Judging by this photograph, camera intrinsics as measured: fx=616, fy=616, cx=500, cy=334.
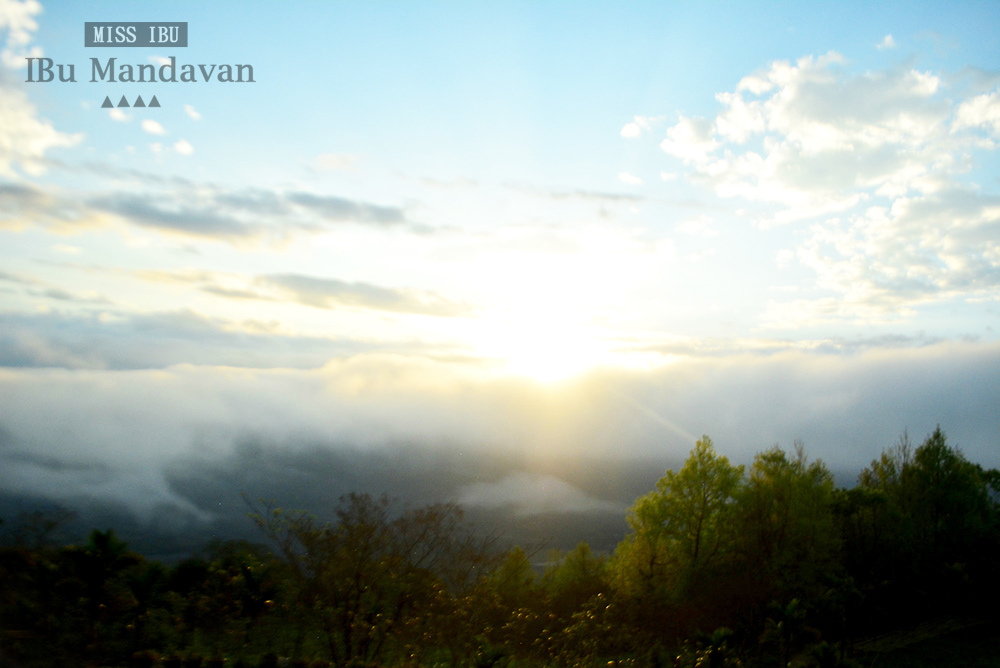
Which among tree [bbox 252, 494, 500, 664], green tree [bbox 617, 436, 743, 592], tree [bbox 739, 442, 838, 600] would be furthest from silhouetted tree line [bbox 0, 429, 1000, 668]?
green tree [bbox 617, 436, 743, 592]

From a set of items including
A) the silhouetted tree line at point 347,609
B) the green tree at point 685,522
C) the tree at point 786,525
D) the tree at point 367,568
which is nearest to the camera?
the silhouetted tree line at point 347,609

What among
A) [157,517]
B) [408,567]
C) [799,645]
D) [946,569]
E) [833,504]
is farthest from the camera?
[157,517]

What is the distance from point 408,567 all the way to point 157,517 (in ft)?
324

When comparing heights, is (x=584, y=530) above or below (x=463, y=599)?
below

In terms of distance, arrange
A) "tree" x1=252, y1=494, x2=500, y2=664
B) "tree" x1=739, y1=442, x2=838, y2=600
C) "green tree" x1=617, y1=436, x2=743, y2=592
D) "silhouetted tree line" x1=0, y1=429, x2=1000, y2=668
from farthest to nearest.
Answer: "green tree" x1=617, y1=436, x2=743, y2=592
"tree" x1=739, y1=442, x2=838, y2=600
"tree" x1=252, y1=494, x2=500, y2=664
"silhouetted tree line" x1=0, y1=429, x2=1000, y2=668

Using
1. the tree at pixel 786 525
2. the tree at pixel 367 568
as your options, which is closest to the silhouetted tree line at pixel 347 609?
the tree at pixel 367 568

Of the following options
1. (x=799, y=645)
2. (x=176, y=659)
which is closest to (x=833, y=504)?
(x=799, y=645)

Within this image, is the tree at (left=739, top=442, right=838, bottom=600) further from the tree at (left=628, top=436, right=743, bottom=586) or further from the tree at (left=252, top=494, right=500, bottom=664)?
the tree at (left=252, top=494, right=500, bottom=664)

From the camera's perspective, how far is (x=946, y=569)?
1179 inches

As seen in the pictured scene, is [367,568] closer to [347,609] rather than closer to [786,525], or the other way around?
[347,609]

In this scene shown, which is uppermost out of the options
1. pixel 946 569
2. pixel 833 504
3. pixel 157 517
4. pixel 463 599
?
pixel 463 599

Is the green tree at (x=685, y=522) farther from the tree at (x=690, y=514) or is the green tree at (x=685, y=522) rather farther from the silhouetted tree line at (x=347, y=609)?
the silhouetted tree line at (x=347, y=609)

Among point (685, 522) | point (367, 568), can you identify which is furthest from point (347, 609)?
point (685, 522)

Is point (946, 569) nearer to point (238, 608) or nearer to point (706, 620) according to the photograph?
point (706, 620)
